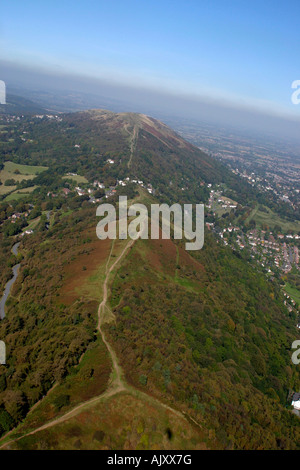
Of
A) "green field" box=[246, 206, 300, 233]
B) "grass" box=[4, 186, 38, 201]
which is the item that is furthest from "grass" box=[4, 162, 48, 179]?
"green field" box=[246, 206, 300, 233]

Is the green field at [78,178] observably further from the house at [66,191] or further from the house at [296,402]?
the house at [296,402]

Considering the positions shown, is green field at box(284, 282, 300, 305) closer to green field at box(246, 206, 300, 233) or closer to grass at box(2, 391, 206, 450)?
green field at box(246, 206, 300, 233)

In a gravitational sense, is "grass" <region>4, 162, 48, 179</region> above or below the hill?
above

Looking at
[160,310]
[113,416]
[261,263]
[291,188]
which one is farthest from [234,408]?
[291,188]

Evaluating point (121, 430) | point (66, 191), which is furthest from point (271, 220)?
point (121, 430)

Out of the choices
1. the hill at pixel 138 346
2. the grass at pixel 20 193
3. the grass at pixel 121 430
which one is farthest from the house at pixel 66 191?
the grass at pixel 121 430

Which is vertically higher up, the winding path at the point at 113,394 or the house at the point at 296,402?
the winding path at the point at 113,394

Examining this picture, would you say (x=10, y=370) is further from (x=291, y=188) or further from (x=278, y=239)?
(x=291, y=188)

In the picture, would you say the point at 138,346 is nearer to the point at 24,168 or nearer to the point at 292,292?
the point at 292,292
